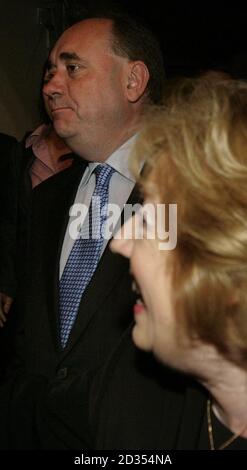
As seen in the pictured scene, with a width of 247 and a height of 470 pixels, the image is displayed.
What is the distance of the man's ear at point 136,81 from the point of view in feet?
5.41

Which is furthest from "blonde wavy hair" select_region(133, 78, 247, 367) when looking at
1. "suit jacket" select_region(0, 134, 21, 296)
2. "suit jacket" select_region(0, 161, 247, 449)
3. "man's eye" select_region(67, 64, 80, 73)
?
"suit jacket" select_region(0, 134, 21, 296)

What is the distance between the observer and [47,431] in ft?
3.59

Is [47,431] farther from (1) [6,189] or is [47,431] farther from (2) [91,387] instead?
(1) [6,189]

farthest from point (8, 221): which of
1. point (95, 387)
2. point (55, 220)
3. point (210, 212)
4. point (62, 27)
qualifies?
point (62, 27)

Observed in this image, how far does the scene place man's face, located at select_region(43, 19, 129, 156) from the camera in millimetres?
1576

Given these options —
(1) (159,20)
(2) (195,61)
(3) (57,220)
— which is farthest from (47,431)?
(2) (195,61)

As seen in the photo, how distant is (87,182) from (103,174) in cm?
9

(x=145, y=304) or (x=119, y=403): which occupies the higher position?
(x=145, y=304)

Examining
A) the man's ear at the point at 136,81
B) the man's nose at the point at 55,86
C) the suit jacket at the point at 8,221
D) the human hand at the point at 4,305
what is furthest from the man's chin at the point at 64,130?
the human hand at the point at 4,305

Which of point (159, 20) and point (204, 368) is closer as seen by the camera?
point (204, 368)

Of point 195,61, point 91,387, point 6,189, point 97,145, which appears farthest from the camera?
point 195,61

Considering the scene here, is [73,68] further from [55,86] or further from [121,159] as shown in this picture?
[121,159]

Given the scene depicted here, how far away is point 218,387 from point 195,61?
4.46 meters

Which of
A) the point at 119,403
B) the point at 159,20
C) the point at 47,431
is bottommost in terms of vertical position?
the point at 47,431
